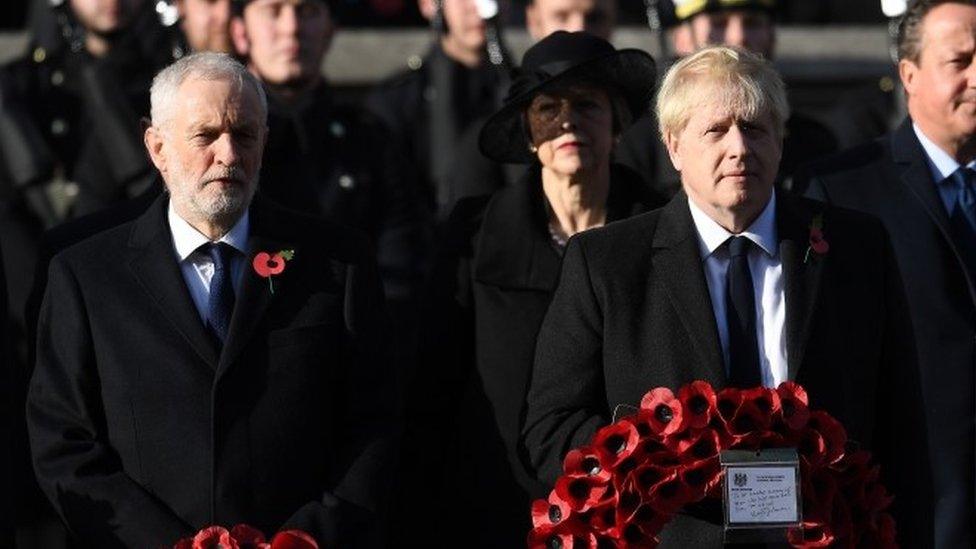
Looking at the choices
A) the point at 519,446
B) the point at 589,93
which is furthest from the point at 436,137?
the point at 519,446

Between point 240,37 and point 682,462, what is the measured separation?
3737mm

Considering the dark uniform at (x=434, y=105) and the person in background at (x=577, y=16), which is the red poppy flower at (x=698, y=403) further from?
the dark uniform at (x=434, y=105)

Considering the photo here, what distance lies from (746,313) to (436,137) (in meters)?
3.99

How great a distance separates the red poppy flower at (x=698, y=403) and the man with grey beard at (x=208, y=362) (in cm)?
98

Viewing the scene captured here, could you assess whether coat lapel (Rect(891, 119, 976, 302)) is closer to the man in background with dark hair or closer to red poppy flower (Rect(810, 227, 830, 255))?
the man in background with dark hair

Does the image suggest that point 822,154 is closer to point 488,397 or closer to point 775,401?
point 488,397

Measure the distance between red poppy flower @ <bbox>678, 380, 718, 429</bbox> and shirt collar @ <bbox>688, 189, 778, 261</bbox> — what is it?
0.52 metres

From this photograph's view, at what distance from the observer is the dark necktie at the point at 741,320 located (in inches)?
258

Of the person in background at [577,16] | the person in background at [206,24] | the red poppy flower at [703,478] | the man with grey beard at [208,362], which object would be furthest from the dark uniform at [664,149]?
the red poppy flower at [703,478]

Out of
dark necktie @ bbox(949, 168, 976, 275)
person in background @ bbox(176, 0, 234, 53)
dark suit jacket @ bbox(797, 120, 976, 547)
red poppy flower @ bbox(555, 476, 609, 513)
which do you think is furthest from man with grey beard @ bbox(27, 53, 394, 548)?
person in background @ bbox(176, 0, 234, 53)

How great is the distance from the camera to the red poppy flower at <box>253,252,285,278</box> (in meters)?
6.87

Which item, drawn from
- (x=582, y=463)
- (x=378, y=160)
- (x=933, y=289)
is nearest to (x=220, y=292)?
(x=582, y=463)

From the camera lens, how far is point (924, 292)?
7.79 meters

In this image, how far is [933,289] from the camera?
7785 mm
